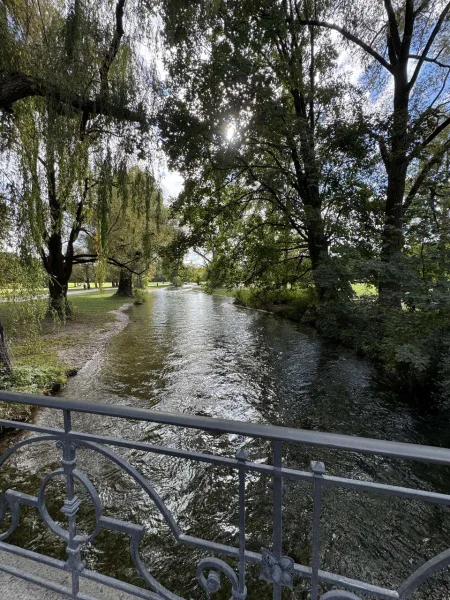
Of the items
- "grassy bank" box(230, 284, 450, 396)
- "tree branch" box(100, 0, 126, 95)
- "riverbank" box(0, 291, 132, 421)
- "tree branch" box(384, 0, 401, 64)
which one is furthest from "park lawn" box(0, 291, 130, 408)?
"tree branch" box(384, 0, 401, 64)

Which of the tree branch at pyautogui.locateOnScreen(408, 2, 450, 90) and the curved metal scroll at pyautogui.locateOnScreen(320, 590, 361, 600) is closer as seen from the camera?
the curved metal scroll at pyautogui.locateOnScreen(320, 590, 361, 600)

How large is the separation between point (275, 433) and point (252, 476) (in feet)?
9.54

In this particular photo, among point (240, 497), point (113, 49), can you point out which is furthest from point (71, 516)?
point (113, 49)

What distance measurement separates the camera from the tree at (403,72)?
6.49 metres

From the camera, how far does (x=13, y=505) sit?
4.36 feet

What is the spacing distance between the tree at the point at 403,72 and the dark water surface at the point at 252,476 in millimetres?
2739

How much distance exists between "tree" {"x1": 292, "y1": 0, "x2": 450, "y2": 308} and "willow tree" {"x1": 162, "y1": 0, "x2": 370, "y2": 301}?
2.17 ft

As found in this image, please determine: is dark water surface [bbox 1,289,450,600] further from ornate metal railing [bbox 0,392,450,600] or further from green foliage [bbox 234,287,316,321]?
green foliage [bbox 234,287,316,321]

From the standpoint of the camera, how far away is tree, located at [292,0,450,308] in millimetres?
6492

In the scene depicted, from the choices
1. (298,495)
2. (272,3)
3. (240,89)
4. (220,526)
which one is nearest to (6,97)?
(240,89)

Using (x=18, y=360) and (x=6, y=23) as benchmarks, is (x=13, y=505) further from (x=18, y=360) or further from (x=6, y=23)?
(x=18, y=360)

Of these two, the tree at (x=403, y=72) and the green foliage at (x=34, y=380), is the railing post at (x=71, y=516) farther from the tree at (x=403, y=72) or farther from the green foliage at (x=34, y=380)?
the tree at (x=403, y=72)

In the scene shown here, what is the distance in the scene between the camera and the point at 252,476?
3342 mm

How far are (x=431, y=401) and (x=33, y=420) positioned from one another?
645 cm
